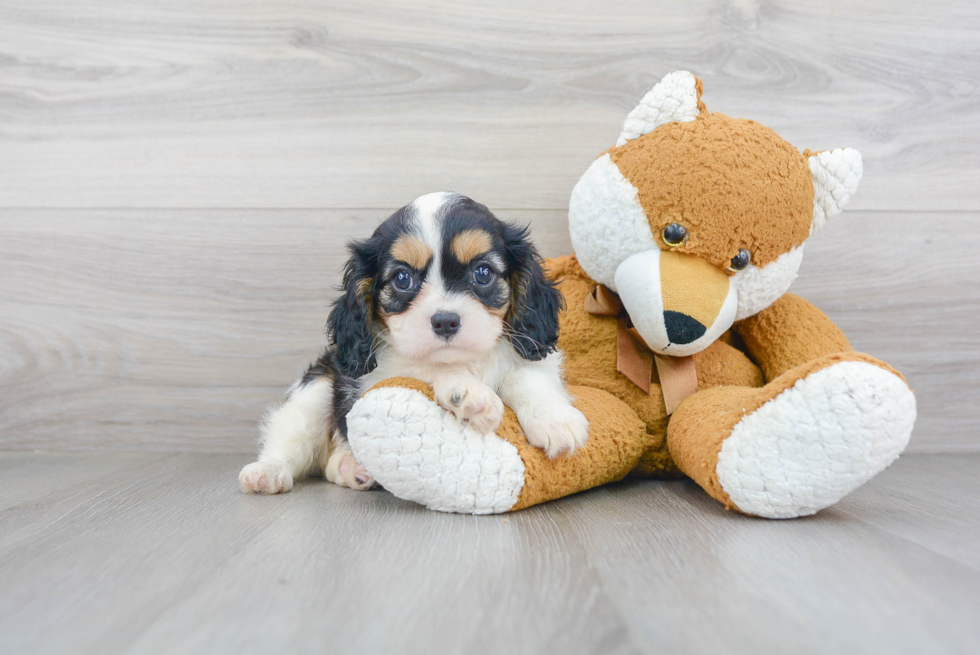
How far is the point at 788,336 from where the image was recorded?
5.15 ft

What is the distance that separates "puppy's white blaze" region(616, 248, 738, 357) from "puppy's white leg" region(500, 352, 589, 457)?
0.22 meters

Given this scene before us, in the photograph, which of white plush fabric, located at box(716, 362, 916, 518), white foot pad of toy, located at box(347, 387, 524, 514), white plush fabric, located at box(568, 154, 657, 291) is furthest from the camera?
white plush fabric, located at box(568, 154, 657, 291)

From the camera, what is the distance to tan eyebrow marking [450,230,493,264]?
4.37 feet

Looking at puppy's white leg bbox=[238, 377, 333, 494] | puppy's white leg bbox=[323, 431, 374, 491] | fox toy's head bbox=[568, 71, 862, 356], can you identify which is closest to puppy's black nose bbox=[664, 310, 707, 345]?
fox toy's head bbox=[568, 71, 862, 356]

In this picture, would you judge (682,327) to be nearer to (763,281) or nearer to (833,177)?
(763,281)

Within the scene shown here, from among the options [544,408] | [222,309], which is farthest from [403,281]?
[222,309]

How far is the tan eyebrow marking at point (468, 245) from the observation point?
1.33 meters

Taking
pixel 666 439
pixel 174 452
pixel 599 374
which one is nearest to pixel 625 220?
pixel 599 374

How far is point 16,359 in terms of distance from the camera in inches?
78.3

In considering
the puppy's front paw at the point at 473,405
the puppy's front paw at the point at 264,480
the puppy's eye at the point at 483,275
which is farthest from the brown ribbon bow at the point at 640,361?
the puppy's front paw at the point at 264,480

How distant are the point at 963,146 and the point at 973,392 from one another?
71 cm

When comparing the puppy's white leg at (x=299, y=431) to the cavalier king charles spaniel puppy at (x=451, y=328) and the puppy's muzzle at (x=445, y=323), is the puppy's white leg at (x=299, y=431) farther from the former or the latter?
the puppy's muzzle at (x=445, y=323)

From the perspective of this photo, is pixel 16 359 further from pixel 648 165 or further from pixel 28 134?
pixel 648 165

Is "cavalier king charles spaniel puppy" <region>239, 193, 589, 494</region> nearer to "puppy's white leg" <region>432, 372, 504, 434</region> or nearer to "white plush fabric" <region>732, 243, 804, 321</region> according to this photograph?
"puppy's white leg" <region>432, 372, 504, 434</region>
